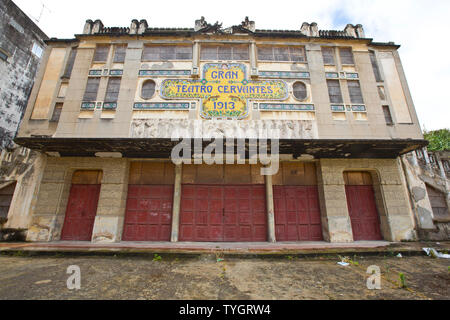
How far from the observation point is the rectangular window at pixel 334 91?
9.49 meters

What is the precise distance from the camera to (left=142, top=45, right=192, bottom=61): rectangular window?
1008 cm

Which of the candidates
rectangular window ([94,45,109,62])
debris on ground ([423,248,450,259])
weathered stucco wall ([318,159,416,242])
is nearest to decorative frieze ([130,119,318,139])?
weathered stucco wall ([318,159,416,242])

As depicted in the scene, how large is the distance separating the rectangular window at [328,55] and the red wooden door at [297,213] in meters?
6.67

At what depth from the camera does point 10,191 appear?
8.44 m

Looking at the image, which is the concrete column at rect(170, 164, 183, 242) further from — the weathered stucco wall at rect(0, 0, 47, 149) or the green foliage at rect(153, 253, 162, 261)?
the weathered stucco wall at rect(0, 0, 47, 149)

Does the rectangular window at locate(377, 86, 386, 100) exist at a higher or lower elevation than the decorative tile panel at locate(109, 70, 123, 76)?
lower

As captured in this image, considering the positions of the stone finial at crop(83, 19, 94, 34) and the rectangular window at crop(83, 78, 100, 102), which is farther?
the stone finial at crop(83, 19, 94, 34)

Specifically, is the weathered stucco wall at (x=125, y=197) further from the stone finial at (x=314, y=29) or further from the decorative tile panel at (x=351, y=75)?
the stone finial at (x=314, y=29)

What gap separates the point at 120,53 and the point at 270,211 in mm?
11007

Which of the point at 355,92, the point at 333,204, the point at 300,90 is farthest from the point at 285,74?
the point at 333,204

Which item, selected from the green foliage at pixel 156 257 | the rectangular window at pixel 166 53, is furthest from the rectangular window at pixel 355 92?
the green foliage at pixel 156 257

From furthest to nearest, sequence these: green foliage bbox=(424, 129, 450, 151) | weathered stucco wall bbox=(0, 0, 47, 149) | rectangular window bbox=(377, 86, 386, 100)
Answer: green foliage bbox=(424, 129, 450, 151), weathered stucco wall bbox=(0, 0, 47, 149), rectangular window bbox=(377, 86, 386, 100)

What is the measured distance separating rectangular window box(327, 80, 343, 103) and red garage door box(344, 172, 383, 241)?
11.9 ft

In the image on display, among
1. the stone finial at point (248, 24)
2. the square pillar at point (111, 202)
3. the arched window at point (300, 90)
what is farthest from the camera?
the stone finial at point (248, 24)
